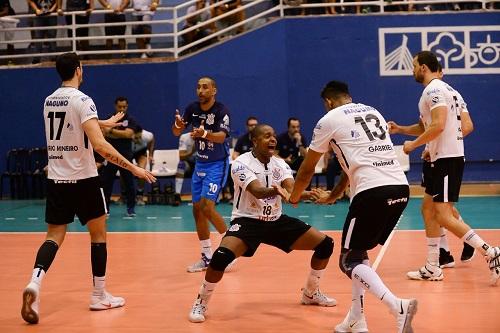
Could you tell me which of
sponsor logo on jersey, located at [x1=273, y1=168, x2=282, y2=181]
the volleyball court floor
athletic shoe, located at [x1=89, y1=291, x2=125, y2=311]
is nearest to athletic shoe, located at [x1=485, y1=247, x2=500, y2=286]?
the volleyball court floor

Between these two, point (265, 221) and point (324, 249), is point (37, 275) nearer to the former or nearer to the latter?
point (265, 221)

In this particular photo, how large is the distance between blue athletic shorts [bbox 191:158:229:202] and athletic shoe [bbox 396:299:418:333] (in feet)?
13.0

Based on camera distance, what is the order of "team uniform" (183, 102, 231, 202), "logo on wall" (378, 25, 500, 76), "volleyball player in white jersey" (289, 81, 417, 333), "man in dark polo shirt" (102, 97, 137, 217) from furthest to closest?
"logo on wall" (378, 25, 500, 76) < "man in dark polo shirt" (102, 97, 137, 217) < "team uniform" (183, 102, 231, 202) < "volleyball player in white jersey" (289, 81, 417, 333)

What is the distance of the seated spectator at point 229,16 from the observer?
1986 centimetres

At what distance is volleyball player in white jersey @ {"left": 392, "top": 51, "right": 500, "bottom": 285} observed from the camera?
29.1 ft

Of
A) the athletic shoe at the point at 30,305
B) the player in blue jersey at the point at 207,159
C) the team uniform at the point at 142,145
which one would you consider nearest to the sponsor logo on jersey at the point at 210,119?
the player in blue jersey at the point at 207,159

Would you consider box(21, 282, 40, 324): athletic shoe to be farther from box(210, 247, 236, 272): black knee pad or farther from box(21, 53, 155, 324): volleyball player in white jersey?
box(210, 247, 236, 272): black knee pad

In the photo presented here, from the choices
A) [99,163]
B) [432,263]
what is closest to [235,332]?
[432,263]

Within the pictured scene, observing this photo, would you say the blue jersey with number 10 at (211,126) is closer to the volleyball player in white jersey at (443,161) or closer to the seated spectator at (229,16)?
the volleyball player in white jersey at (443,161)

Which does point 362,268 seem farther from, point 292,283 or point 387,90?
point 387,90

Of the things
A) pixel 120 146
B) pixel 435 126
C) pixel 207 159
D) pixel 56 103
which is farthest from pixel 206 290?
pixel 120 146

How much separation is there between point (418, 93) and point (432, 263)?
420 inches

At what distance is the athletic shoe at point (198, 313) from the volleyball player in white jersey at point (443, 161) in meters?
2.77

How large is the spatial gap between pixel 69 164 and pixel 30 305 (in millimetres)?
1309
